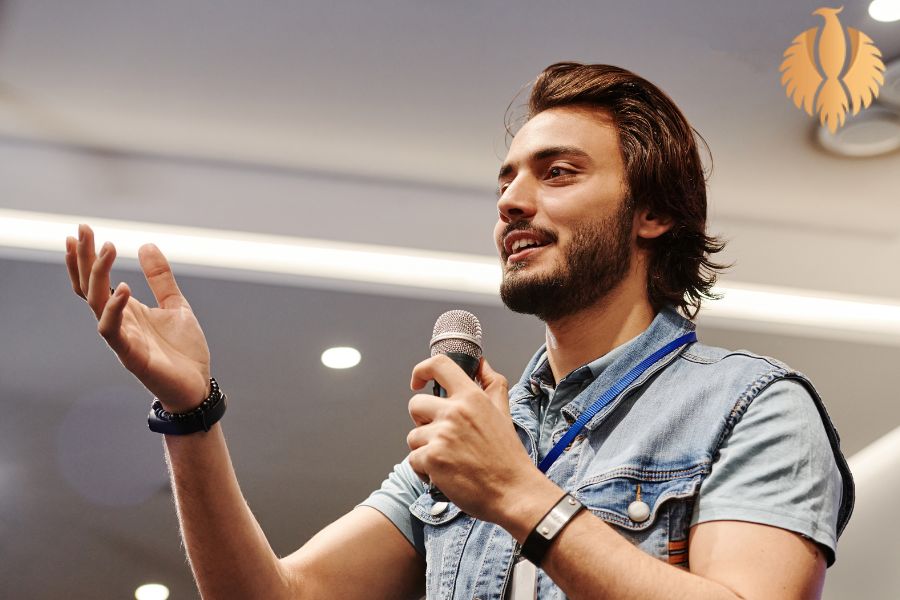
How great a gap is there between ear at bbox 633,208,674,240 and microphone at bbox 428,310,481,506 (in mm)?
460

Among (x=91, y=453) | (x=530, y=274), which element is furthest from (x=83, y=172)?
(x=530, y=274)

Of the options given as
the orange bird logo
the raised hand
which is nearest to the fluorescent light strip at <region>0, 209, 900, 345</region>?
the orange bird logo

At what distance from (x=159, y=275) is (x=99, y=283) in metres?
0.21

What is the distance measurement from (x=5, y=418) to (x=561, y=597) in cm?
416

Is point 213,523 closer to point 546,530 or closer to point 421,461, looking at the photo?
point 421,461

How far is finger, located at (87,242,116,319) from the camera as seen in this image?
1.22 meters

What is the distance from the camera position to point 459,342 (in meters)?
1.29

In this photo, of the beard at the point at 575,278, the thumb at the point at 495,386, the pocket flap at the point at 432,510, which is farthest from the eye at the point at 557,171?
the pocket flap at the point at 432,510

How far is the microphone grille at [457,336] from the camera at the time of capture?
1.28 meters

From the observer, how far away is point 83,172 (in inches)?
Answer: 139

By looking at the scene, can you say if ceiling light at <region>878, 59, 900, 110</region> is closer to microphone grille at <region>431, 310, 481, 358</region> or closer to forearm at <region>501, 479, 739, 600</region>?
microphone grille at <region>431, 310, 481, 358</region>

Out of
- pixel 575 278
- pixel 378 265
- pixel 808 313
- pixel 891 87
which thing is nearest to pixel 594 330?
pixel 575 278

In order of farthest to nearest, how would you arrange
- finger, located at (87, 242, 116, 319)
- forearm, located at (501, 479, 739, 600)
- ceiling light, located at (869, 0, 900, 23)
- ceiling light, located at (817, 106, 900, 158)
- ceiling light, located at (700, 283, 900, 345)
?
1. ceiling light, located at (700, 283, 900, 345)
2. ceiling light, located at (817, 106, 900, 158)
3. ceiling light, located at (869, 0, 900, 23)
4. finger, located at (87, 242, 116, 319)
5. forearm, located at (501, 479, 739, 600)

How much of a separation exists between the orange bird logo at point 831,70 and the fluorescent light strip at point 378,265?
3.23 ft
